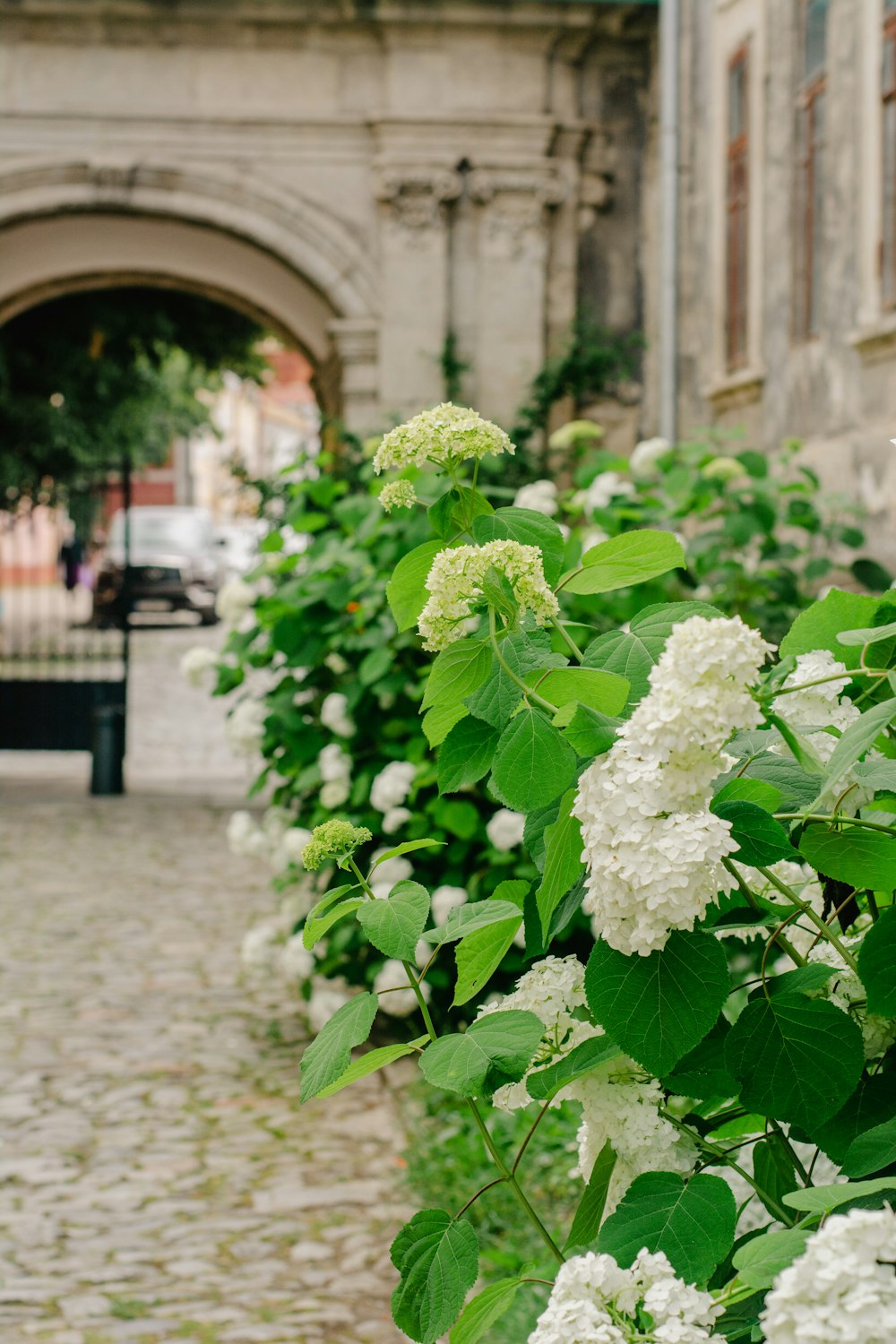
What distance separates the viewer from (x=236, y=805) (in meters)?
11.2

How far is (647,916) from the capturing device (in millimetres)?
1286

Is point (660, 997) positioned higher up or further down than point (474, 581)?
further down

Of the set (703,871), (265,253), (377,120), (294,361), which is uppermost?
(294,361)

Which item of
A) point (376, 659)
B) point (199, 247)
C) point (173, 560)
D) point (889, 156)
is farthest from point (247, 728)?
point (173, 560)

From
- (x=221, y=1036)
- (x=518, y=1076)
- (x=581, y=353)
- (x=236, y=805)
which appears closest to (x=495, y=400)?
(x=581, y=353)

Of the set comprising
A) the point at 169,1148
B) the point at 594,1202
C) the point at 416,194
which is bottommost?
the point at 169,1148

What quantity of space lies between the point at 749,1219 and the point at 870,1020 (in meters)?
0.77

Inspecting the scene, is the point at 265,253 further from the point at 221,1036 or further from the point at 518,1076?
the point at 518,1076

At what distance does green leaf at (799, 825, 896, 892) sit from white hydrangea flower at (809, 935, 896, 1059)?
0.13 m

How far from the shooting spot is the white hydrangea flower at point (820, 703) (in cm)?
160

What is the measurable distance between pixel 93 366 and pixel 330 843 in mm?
13634

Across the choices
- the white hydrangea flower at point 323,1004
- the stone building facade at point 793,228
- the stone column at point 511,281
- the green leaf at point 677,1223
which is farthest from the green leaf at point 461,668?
the stone column at point 511,281

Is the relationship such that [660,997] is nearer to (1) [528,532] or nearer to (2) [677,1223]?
(2) [677,1223]

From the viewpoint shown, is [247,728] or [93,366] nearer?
[247,728]
